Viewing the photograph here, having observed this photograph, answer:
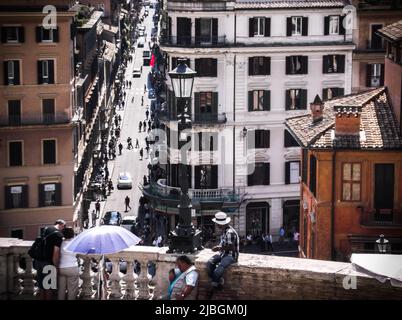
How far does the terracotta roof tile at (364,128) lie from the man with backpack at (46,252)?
55.8 ft

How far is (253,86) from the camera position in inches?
2422

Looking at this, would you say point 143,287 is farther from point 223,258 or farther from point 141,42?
point 141,42

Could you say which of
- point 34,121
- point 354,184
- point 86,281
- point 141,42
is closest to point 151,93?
point 141,42

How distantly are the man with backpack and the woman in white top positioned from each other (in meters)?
0.12

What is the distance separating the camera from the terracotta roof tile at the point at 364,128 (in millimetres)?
33312

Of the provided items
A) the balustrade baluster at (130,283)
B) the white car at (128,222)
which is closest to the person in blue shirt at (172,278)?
the balustrade baluster at (130,283)

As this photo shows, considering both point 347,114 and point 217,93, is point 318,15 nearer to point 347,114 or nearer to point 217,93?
point 217,93

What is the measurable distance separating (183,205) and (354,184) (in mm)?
14886

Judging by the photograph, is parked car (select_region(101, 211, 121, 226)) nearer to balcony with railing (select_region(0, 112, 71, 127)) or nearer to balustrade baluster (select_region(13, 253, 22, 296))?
balcony with railing (select_region(0, 112, 71, 127))

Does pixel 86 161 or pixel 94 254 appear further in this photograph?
pixel 86 161
